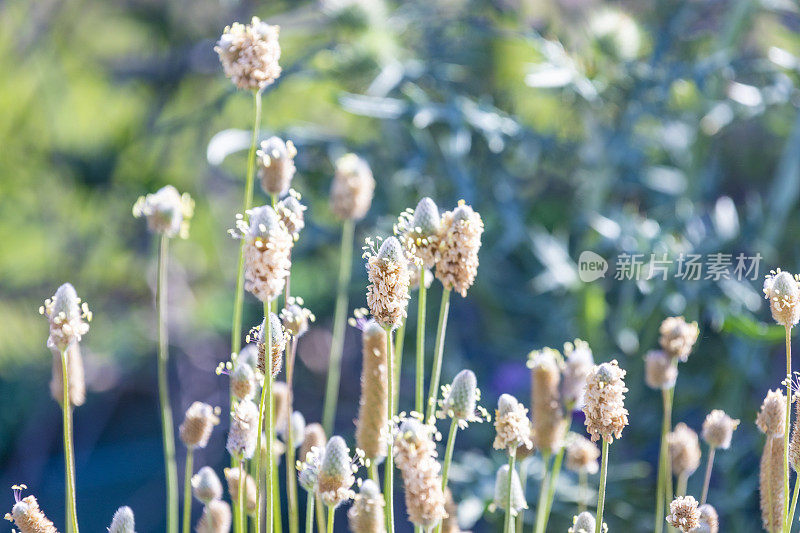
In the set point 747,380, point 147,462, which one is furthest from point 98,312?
point 747,380

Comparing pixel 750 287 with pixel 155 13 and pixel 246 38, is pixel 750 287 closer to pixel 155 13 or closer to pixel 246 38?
pixel 246 38

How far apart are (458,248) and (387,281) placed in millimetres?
75

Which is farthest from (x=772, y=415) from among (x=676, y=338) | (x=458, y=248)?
(x=458, y=248)

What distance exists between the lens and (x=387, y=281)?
2.03 feet

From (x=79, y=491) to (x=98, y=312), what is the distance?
62 centimetres

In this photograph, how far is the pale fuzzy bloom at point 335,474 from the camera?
1.98 feet

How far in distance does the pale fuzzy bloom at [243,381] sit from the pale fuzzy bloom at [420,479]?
0.50 feet

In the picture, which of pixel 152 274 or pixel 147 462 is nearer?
pixel 147 462

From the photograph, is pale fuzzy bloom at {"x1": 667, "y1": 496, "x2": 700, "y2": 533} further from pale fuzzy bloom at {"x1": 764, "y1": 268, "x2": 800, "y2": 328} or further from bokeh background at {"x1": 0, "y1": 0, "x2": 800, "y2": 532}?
bokeh background at {"x1": 0, "y1": 0, "x2": 800, "y2": 532}

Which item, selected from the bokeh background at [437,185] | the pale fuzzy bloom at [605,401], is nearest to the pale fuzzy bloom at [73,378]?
the pale fuzzy bloom at [605,401]

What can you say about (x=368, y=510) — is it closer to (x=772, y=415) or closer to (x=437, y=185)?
(x=772, y=415)

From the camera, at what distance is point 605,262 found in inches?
73.4

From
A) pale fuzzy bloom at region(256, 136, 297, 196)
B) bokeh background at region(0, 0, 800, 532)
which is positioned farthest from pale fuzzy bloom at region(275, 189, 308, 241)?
bokeh background at region(0, 0, 800, 532)

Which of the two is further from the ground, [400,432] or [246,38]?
[246,38]
